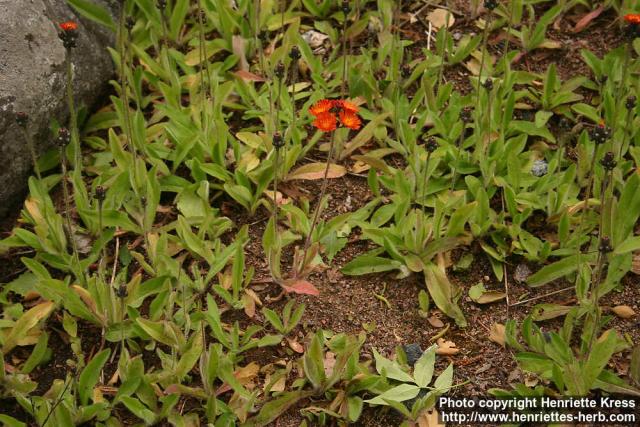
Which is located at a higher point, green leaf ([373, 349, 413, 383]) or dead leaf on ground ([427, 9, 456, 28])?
dead leaf on ground ([427, 9, 456, 28])

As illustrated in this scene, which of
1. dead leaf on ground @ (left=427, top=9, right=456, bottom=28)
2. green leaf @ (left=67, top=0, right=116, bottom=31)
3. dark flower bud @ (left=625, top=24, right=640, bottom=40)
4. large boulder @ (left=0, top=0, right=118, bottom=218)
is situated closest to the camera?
dark flower bud @ (left=625, top=24, right=640, bottom=40)

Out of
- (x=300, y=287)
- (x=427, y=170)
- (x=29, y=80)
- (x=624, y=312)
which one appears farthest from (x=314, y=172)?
(x=624, y=312)

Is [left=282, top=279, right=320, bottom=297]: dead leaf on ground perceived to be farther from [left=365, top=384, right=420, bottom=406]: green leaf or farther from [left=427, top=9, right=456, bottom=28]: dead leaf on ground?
[left=427, top=9, right=456, bottom=28]: dead leaf on ground

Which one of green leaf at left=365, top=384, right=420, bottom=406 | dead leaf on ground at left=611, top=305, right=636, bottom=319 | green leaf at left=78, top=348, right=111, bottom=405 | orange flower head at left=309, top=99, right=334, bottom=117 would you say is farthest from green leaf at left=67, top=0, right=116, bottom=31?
dead leaf on ground at left=611, top=305, right=636, bottom=319

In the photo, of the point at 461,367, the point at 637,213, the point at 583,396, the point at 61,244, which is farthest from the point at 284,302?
the point at 637,213

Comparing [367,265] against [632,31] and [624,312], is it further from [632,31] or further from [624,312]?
[632,31]

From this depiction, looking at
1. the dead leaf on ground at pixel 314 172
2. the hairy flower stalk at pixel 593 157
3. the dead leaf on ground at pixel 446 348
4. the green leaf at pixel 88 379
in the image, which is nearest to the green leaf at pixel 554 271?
the hairy flower stalk at pixel 593 157

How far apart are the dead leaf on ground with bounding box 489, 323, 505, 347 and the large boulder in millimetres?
2232

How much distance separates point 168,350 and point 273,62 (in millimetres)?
1806

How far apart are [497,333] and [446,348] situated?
224mm

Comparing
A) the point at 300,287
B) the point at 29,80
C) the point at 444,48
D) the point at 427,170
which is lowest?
the point at 300,287

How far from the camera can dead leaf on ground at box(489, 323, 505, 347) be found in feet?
10.5

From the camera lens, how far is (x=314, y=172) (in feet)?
12.4

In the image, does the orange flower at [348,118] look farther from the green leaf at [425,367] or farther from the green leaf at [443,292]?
the green leaf at [425,367]
